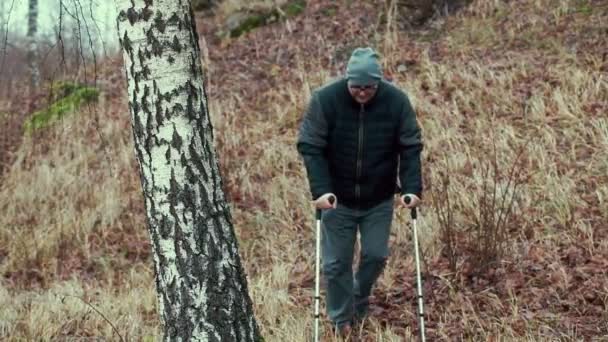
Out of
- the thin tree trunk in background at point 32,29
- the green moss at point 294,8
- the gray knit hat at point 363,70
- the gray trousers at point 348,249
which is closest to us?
the gray knit hat at point 363,70

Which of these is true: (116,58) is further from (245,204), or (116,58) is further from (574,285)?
(574,285)

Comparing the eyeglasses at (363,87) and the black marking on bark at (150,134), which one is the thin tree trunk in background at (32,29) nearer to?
the eyeglasses at (363,87)

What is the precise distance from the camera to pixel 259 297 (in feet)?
21.4

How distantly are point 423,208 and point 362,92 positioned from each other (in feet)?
9.58

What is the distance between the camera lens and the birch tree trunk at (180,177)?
160 inches

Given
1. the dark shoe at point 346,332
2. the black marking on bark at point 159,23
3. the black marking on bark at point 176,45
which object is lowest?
the dark shoe at point 346,332

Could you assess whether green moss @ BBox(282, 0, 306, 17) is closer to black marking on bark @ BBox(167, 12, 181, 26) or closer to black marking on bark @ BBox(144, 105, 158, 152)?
black marking on bark @ BBox(167, 12, 181, 26)

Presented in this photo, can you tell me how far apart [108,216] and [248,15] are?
20.9 feet

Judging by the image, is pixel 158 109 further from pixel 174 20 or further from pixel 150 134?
pixel 174 20

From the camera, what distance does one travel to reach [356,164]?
5484 mm

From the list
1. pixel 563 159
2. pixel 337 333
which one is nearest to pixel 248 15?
pixel 563 159

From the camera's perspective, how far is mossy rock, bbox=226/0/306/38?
14348 millimetres

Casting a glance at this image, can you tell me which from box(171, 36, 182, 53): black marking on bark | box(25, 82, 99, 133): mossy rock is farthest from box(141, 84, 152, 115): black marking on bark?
box(25, 82, 99, 133): mossy rock

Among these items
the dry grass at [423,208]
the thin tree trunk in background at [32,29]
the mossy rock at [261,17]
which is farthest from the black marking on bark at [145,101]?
the thin tree trunk in background at [32,29]
